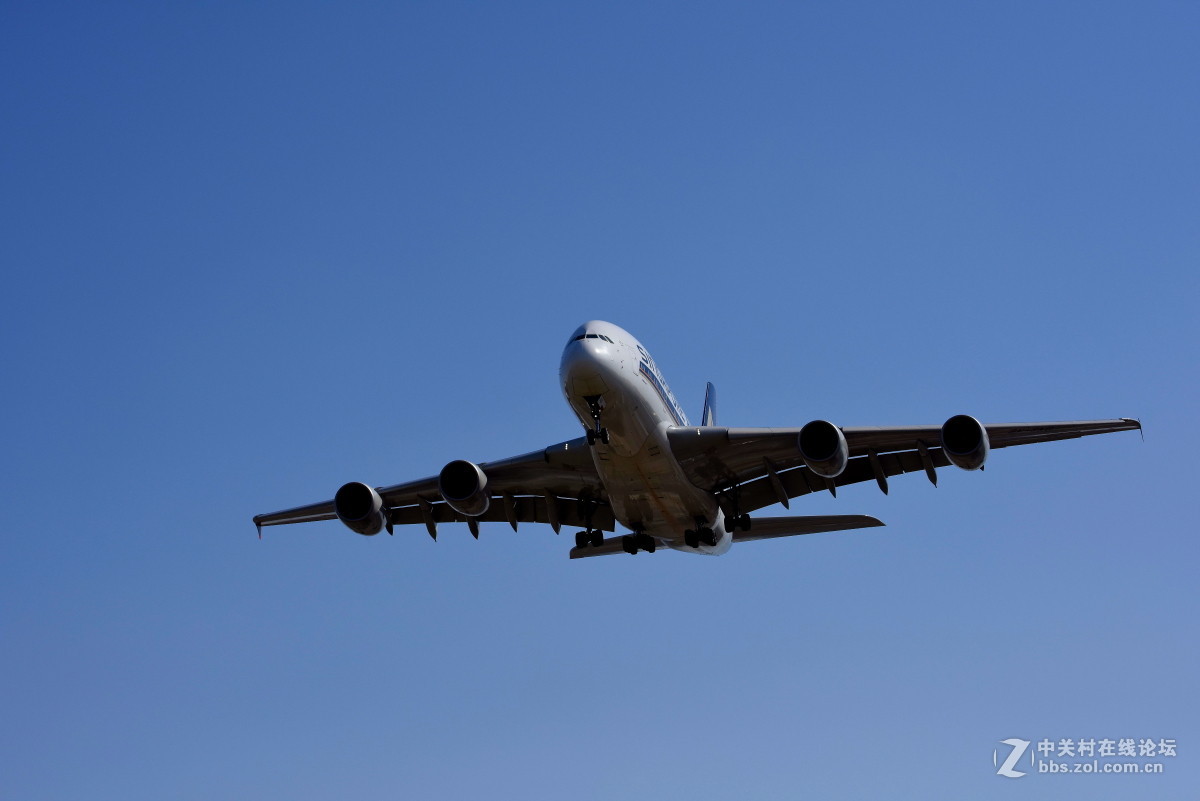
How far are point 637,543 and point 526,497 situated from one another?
3.06 meters

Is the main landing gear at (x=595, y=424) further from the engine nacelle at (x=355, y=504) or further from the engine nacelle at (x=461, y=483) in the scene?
the engine nacelle at (x=355, y=504)

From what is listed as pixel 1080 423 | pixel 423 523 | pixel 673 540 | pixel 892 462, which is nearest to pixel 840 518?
pixel 892 462

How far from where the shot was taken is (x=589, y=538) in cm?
3167

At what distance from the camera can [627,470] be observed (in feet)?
91.2

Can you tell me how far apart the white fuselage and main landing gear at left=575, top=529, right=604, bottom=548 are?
1278 mm

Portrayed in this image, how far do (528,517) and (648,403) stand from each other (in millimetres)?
6919

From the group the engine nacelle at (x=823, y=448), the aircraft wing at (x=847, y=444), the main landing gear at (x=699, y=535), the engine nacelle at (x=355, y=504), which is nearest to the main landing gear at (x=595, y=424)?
the aircraft wing at (x=847, y=444)

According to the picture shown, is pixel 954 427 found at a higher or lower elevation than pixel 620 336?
lower

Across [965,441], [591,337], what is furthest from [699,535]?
[965,441]

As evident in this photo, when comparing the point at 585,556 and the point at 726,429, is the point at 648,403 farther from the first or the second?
the point at 585,556

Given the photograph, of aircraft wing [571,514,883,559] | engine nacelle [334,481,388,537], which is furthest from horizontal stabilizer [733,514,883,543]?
engine nacelle [334,481,388,537]

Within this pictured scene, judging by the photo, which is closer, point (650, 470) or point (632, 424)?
point (632, 424)

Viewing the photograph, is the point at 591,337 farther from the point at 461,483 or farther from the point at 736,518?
the point at 736,518

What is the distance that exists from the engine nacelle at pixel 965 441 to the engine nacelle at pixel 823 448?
2.10 meters
